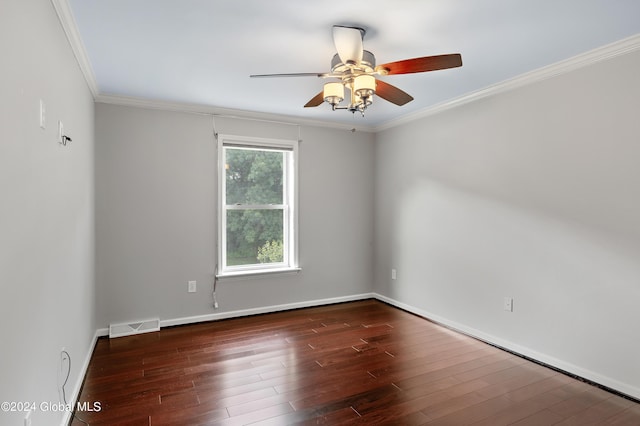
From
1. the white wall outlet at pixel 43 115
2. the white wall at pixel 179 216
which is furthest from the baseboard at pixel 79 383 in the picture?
the white wall outlet at pixel 43 115

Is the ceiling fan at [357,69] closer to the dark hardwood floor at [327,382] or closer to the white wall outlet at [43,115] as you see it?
the white wall outlet at [43,115]

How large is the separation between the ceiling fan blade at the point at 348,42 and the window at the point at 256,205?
216 cm

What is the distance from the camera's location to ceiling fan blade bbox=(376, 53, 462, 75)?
1.90m

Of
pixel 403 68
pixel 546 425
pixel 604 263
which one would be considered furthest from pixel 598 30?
pixel 546 425

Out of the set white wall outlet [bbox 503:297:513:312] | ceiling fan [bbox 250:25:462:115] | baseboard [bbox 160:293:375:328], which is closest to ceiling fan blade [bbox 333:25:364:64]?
ceiling fan [bbox 250:25:462:115]

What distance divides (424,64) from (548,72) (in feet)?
4.94

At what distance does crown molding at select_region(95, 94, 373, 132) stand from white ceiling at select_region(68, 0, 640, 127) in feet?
0.86

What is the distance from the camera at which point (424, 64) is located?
201 cm

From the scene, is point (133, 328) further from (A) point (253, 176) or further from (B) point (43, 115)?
(B) point (43, 115)

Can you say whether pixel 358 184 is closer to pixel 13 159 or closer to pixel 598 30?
pixel 598 30

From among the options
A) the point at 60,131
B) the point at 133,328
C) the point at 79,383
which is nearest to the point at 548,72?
the point at 60,131

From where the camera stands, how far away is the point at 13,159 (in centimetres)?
130

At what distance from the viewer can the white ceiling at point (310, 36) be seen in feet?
6.51

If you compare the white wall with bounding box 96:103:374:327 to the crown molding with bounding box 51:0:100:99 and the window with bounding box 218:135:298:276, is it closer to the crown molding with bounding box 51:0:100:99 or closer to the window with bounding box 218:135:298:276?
the window with bounding box 218:135:298:276
